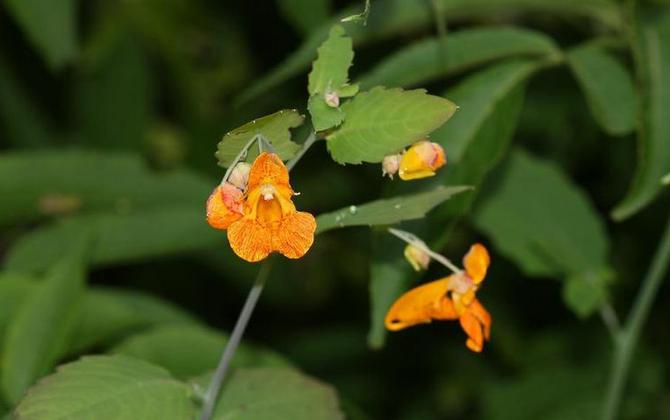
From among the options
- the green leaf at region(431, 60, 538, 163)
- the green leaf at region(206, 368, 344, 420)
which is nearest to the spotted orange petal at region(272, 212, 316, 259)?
the green leaf at region(206, 368, 344, 420)

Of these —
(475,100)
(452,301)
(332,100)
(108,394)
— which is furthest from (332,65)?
(475,100)

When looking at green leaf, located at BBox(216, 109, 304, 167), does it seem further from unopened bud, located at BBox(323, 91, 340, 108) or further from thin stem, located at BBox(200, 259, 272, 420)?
thin stem, located at BBox(200, 259, 272, 420)

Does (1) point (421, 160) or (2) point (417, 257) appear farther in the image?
(2) point (417, 257)

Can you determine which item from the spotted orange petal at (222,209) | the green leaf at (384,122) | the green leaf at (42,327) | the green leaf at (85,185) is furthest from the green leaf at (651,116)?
the green leaf at (85,185)

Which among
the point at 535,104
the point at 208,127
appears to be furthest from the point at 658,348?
the point at 208,127

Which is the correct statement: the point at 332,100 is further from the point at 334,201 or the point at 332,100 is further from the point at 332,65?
the point at 334,201

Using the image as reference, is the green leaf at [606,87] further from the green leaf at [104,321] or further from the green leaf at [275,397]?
the green leaf at [104,321]
